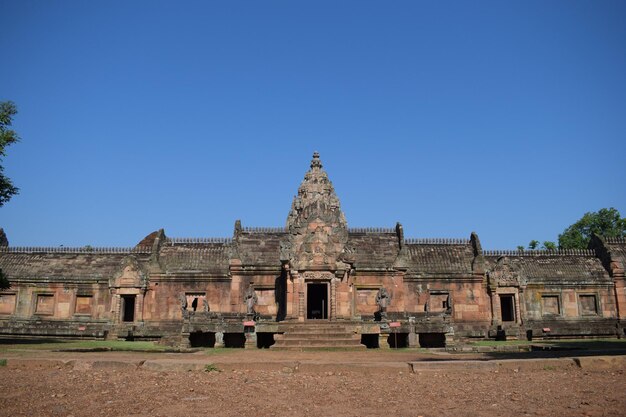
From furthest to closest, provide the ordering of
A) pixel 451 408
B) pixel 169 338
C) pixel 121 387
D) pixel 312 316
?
1. pixel 312 316
2. pixel 169 338
3. pixel 121 387
4. pixel 451 408

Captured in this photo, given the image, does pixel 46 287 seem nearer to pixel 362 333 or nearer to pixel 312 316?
pixel 312 316

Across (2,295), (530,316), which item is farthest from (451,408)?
(2,295)

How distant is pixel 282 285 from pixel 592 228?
45262 mm

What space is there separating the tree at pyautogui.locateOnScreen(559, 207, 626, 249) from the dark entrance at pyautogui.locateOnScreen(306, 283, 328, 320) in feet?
122

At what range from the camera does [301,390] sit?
10195mm

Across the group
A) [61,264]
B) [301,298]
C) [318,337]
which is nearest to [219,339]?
[301,298]

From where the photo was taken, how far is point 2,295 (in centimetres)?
3334

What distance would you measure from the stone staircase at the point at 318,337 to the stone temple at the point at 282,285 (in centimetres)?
469

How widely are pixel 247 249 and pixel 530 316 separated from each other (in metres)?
18.2

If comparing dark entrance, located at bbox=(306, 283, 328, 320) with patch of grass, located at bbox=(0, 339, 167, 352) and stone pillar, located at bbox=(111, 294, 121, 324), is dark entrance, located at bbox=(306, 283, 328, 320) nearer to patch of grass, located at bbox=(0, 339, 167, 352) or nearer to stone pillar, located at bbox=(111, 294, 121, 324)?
patch of grass, located at bbox=(0, 339, 167, 352)

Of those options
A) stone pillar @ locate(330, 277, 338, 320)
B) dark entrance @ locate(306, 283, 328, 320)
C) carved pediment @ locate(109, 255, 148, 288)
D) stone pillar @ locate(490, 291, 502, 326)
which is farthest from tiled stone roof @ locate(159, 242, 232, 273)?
stone pillar @ locate(490, 291, 502, 326)

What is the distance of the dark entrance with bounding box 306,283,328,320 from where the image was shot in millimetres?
30523

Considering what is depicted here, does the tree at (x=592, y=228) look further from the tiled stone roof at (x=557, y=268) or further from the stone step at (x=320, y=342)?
the stone step at (x=320, y=342)

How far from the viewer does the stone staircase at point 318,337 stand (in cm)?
2194
